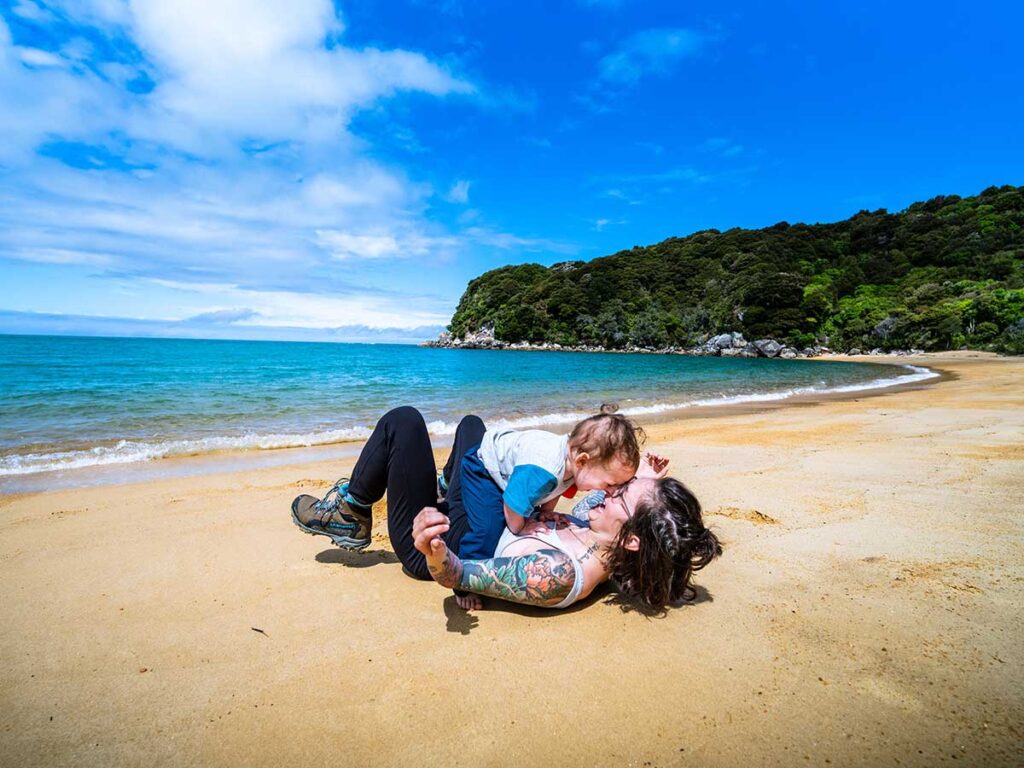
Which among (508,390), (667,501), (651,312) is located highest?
(651,312)

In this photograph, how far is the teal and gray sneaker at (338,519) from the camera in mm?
3137

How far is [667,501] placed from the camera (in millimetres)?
2393

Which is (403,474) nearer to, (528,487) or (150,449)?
(528,487)

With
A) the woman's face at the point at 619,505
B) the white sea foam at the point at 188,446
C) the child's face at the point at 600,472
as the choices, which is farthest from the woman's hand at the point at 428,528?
the white sea foam at the point at 188,446

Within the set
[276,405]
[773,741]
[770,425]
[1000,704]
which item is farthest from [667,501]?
[276,405]

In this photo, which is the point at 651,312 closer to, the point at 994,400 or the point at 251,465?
the point at 994,400

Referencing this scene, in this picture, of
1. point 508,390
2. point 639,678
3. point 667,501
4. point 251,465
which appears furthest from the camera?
point 508,390

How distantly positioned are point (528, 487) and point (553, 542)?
1.28 ft

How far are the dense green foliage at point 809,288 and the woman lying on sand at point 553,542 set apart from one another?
57.6 meters

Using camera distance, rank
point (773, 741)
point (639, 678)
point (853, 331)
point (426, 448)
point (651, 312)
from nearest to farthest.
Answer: point (773, 741), point (639, 678), point (426, 448), point (853, 331), point (651, 312)

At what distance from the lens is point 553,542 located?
8.43ft

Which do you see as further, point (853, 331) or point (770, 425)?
point (853, 331)

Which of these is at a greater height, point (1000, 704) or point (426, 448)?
point (426, 448)

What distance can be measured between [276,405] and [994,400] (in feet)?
67.5
